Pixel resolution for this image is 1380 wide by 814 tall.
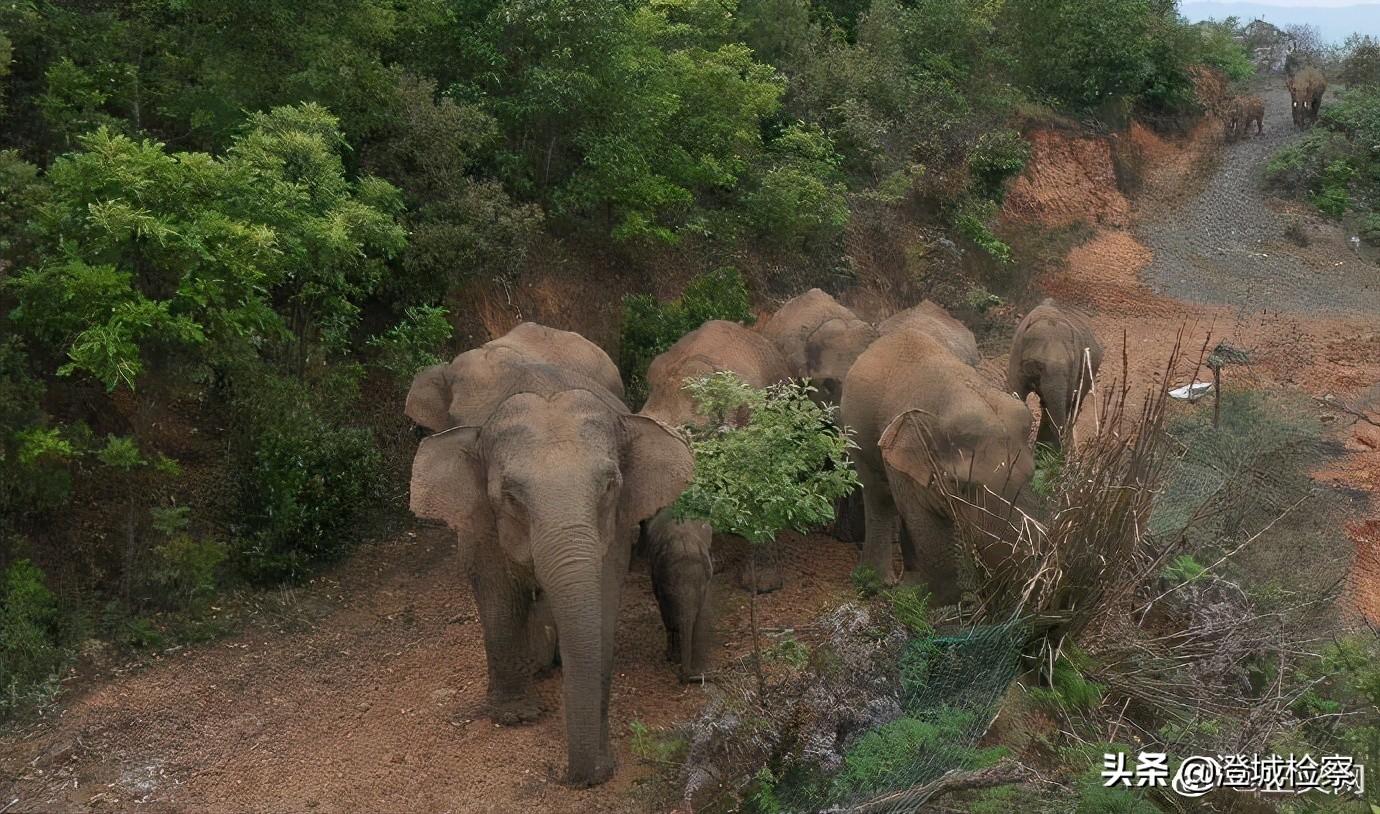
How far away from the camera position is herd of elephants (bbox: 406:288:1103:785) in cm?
811

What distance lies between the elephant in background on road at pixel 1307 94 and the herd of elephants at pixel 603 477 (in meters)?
28.9

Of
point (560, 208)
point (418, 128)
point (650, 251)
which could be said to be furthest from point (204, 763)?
point (650, 251)

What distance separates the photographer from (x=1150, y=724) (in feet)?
28.9

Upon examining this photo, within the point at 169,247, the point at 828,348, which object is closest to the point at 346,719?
the point at 169,247

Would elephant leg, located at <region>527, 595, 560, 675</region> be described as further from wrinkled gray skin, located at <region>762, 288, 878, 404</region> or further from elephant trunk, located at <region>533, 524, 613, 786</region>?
wrinkled gray skin, located at <region>762, 288, 878, 404</region>

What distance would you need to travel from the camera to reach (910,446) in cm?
1023

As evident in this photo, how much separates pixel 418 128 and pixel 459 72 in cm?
199

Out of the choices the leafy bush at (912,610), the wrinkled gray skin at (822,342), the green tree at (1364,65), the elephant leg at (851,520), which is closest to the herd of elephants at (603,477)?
the leafy bush at (912,610)

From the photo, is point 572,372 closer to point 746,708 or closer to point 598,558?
point 598,558

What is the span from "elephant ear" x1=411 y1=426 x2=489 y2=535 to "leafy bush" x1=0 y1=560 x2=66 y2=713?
10.7ft

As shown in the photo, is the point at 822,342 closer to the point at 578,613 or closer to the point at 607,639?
the point at 607,639

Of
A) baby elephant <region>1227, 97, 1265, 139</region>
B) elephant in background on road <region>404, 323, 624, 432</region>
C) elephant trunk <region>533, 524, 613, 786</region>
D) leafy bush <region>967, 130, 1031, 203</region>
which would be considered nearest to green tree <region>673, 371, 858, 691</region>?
elephant trunk <region>533, 524, 613, 786</region>

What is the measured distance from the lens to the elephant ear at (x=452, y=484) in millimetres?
8852

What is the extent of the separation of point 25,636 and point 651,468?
497cm
